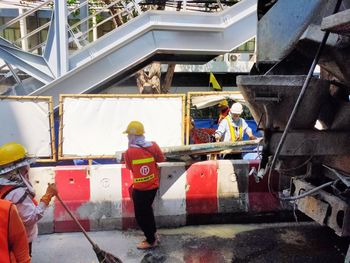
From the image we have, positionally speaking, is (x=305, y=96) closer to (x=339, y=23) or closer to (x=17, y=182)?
(x=339, y=23)

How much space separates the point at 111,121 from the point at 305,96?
14.1ft

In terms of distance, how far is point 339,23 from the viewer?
2477 millimetres

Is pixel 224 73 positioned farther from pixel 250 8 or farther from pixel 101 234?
pixel 101 234

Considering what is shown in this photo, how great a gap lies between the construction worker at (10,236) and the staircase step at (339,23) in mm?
2289

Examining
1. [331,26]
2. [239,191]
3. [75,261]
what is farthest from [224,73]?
[331,26]

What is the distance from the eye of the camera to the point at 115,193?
17.8 feet

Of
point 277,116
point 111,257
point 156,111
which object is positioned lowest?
point 111,257

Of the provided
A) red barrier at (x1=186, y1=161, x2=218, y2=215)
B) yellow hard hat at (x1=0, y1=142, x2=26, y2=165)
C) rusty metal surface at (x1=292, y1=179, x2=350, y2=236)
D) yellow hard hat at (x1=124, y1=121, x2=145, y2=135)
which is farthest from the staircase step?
red barrier at (x1=186, y1=161, x2=218, y2=215)

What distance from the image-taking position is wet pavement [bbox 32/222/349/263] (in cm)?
466

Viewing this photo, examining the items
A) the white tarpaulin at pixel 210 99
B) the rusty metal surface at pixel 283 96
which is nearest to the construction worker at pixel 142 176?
the rusty metal surface at pixel 283 96

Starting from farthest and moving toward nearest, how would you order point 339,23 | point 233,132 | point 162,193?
point 233,132, point 162,193, point 339,23

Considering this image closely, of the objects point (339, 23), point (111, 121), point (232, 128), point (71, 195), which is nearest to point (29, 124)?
point (111, 121)

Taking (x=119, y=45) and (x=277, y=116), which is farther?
(x=119, y=45)

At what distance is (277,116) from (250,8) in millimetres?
4426
